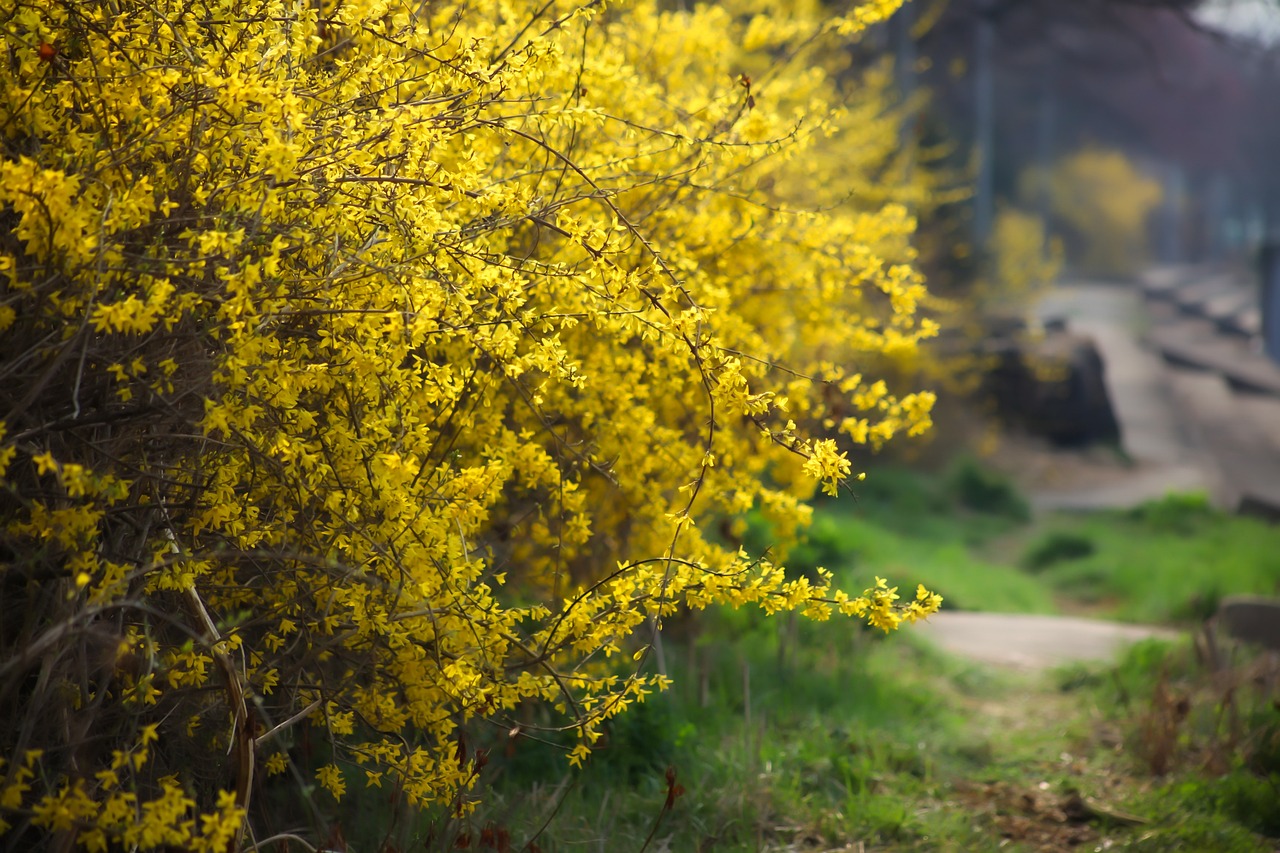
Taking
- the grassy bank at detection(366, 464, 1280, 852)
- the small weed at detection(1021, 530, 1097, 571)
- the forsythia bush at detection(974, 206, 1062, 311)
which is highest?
the forsythia bush at detection(974, 206, 1062, 311)

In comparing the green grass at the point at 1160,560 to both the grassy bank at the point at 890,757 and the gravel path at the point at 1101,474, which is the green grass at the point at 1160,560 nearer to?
the gravel path at the point at 1101,474

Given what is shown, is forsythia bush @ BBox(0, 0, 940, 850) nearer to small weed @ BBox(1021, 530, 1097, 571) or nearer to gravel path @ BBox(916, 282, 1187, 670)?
gravel path @ BBox(916, 282, 1187, 670)

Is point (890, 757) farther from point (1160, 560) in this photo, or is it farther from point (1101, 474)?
point (1101, 474)

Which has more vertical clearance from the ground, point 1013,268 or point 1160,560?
point 1013,268

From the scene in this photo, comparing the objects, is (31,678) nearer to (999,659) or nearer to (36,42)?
(36,42)

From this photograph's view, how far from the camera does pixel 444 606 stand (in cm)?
256

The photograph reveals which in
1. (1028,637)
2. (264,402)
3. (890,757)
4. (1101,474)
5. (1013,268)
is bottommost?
(890,757)

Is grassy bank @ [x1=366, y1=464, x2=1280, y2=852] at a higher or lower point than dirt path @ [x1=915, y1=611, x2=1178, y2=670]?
lower

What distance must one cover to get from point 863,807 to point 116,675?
7.59ft

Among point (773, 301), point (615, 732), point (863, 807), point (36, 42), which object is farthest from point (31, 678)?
point (773, 301)

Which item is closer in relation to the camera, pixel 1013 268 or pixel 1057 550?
pixel 1057 550

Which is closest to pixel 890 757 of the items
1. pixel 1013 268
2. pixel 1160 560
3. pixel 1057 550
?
pixel 1160 560

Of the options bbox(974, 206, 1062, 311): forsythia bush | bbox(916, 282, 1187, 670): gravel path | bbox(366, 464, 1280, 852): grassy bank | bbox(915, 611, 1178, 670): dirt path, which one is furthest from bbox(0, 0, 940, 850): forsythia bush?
bbox(974, 206, 1062, 311): forsythia bush

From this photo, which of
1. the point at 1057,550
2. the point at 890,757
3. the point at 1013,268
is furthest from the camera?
Answer: the point at 1013,268
